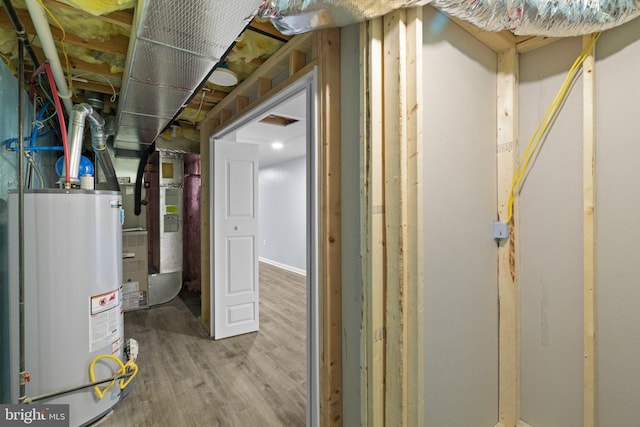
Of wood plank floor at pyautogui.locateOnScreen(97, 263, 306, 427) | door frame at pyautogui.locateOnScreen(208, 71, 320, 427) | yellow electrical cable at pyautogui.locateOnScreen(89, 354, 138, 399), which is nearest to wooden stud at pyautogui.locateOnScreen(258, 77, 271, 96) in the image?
door frame at pyautogui.locateOnScreen(208, 71, 320, 427)

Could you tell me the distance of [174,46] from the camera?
4.60ft

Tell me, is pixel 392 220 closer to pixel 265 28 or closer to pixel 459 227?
pixel 459 227

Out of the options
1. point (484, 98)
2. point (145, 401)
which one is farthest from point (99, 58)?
point (484, 98)

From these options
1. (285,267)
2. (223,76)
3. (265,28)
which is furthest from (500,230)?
(285,267)

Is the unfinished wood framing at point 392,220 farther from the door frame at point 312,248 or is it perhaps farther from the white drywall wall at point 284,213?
the white drywall wall at point 284,213

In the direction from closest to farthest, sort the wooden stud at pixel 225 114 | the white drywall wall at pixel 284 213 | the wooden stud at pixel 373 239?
the wooden stud at pixel 373 239 → the wooden stud at pixel 225 114 → the white drywall wall at pixel 284 213

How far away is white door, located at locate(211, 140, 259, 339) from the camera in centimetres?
288

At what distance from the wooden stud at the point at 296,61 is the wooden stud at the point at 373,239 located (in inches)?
24.2

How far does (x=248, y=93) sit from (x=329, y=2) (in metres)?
1.54

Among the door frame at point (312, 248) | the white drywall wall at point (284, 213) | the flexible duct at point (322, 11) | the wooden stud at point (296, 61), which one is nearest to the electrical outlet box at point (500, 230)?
the door frame at point (312, 248)

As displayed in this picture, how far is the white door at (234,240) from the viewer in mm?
2875

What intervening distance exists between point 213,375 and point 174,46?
7.61 ft

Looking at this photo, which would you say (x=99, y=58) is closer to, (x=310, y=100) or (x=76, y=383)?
(x=310, y=100)

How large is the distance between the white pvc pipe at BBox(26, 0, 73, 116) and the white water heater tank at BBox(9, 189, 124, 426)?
0.74m
